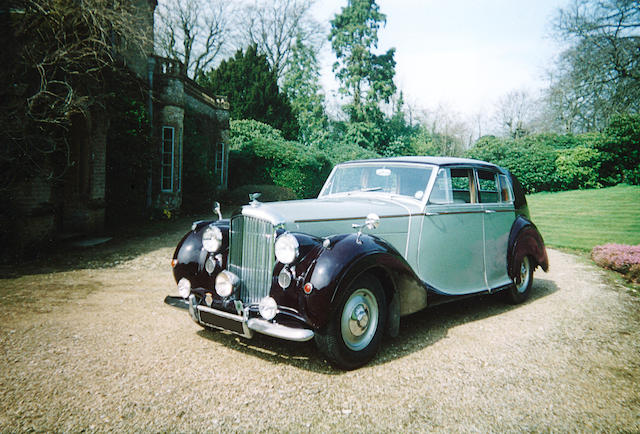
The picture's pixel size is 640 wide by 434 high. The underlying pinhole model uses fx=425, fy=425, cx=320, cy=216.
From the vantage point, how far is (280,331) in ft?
10.6

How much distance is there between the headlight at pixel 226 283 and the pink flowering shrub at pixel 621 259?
7.37 meters

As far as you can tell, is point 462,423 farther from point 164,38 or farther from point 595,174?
point 164,38

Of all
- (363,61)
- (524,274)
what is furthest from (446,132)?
(524,274)

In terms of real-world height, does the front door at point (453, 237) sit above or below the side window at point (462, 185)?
below

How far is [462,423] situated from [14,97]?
7709 mm

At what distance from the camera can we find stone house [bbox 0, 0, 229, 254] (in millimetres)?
7592

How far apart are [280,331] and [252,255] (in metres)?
0.85

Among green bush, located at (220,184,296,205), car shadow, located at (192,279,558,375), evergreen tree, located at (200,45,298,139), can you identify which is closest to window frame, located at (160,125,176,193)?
green bush, located at (220,184,296,205)

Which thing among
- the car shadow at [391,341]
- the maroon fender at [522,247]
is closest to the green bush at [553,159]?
the maroon fender at [522,247]

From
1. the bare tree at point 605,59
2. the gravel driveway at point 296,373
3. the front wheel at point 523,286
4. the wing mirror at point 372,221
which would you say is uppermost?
the bare tree at point 605,59

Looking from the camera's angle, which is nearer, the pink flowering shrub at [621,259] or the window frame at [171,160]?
the pink flowering shrub at [621,259]

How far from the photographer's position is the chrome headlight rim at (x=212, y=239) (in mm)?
4082

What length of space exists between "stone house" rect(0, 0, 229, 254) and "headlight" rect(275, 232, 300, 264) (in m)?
5.78

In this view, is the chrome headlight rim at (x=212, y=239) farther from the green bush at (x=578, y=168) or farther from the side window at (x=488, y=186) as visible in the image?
the green bush at (x=578, y=168)
